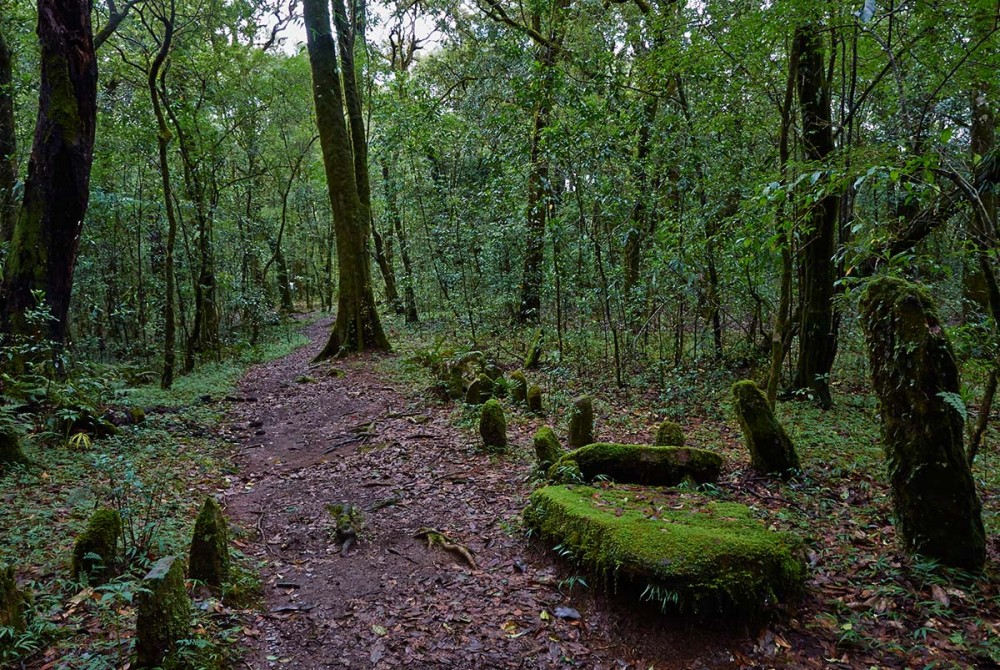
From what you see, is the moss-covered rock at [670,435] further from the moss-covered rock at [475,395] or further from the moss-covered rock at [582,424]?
the moss-covered rock at [475,395]

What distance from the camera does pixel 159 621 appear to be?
3133 mm

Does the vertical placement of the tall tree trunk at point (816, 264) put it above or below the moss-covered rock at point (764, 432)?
above

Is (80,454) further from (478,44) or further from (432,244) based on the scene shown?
(478,44)

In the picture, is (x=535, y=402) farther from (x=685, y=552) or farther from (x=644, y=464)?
(x=685, y=552)

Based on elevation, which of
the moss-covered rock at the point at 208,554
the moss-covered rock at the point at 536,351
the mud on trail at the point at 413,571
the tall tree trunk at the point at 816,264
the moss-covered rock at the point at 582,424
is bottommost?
the mud on trail at the point at 413,571

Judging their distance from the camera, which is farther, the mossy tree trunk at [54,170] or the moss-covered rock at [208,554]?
the mossy tree trunk at [54,170]

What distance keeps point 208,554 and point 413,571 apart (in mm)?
1724

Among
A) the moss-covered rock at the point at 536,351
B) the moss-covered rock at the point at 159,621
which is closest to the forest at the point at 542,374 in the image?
the moss-covered rock at the point at 159,621

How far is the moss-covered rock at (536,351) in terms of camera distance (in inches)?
471

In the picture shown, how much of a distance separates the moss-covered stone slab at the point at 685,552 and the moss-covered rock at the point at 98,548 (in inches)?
140

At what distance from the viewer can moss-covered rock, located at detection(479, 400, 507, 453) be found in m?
7.42

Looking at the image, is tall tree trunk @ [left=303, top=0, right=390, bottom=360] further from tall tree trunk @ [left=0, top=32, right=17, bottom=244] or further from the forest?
tall tree trunk @ [left=0, top=32, right=17, bottom=244]

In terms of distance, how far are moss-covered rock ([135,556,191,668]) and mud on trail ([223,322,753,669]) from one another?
572 millimetres

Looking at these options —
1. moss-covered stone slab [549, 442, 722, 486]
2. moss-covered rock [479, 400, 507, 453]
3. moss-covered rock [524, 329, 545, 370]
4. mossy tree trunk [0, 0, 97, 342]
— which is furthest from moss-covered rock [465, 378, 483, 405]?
mossy tree trunk [0, 0, 97, 342]
